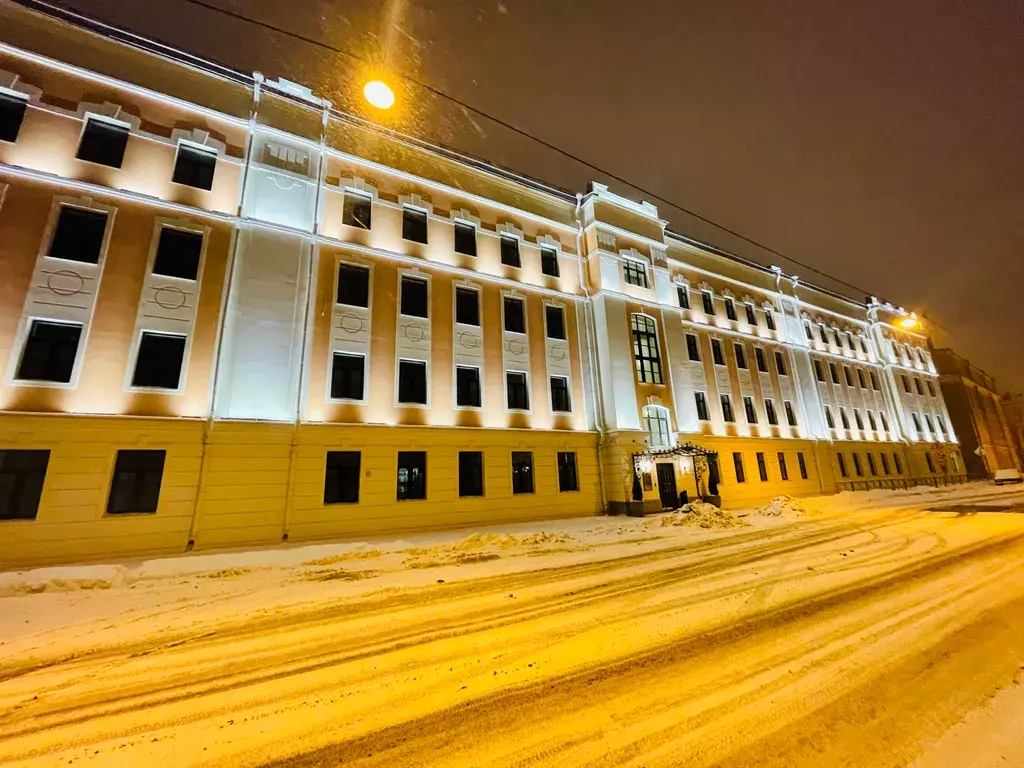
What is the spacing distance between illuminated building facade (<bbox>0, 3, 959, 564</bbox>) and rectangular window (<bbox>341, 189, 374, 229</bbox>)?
0.09 meters

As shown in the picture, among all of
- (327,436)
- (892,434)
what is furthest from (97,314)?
(892,434)

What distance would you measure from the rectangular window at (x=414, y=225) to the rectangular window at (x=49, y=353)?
10.9m

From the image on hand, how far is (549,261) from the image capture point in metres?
20.9

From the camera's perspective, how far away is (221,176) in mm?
14133

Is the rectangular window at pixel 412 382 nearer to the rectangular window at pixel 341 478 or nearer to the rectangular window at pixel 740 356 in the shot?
the rectangular window at pixel 341 478

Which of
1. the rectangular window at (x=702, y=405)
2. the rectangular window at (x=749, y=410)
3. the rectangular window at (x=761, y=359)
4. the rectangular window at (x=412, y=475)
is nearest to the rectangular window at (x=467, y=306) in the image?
the rectangular window at (x=412, y=475)

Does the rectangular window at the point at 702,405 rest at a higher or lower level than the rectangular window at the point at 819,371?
lower

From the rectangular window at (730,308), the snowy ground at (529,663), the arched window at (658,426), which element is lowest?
the snowy ground at (529,663)

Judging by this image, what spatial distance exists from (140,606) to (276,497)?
5.54 metres

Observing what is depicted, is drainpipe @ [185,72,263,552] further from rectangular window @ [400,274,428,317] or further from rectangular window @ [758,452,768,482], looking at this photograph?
rectangular window @ [758,452,768,482]

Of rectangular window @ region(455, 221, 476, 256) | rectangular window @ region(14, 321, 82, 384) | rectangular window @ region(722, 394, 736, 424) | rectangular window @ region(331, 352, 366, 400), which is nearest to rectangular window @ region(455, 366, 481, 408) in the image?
rectangular window @ region(331, 352, 366, 400)

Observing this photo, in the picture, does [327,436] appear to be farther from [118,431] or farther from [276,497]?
[118,431]

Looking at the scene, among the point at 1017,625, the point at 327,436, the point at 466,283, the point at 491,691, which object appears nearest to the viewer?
the point at 491,691

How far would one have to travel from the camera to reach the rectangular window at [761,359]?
26.9m
